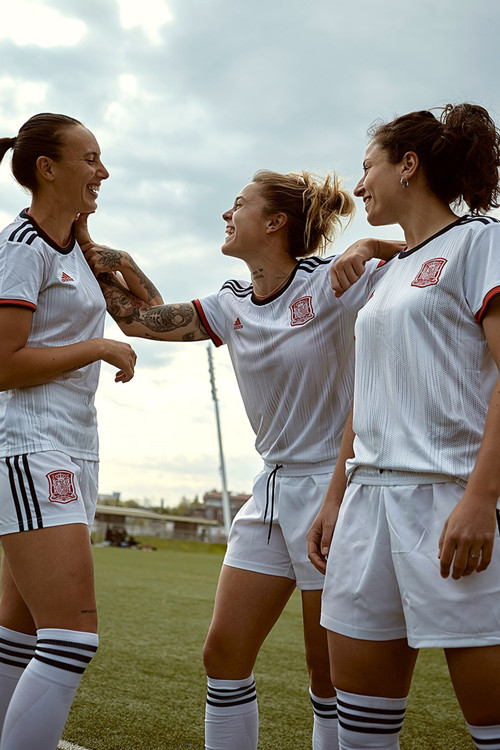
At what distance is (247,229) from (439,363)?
1436mm

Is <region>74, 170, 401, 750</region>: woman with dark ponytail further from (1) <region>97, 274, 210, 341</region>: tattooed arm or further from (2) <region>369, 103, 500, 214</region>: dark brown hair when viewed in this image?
(2) <region>369, 103, 500, 214</region>: dark brown hair

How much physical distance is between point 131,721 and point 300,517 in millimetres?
2311

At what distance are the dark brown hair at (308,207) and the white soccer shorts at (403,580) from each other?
1.46 meters

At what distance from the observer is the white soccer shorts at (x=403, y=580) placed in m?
1.85

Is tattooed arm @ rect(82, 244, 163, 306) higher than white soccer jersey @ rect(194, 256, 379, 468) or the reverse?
higher

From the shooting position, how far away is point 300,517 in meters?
2.87

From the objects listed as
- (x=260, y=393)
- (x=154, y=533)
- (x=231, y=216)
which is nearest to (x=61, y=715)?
(x=260, y=393)

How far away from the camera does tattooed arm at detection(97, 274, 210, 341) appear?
10.9 ft

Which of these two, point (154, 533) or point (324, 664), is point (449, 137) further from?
point (154, 533)

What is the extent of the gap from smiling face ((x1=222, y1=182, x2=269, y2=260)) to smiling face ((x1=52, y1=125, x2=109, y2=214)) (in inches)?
24.7

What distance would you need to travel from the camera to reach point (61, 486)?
98.3 inches

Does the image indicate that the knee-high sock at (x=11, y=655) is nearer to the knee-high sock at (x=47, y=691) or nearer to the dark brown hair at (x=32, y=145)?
the knee-high sock at (x=47, y=691)

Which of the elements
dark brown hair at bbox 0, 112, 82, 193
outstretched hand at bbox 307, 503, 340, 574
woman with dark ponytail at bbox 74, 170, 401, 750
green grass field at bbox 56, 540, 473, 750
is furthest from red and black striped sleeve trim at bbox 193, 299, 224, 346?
green grass field at bbox 56, 540, 473, 750

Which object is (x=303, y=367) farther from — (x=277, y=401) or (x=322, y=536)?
(x=322, y=536)
